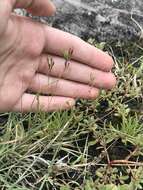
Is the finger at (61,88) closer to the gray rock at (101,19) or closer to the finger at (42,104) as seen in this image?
the finger at (42,104)

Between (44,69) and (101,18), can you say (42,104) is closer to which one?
(44,69)

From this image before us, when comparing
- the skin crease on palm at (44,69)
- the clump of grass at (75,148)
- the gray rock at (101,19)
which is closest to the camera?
the clump of grass at (75,148)

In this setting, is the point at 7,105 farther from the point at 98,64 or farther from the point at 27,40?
the point at 98,64

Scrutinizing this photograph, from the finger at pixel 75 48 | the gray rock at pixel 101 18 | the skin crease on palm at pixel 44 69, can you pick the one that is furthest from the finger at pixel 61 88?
the gray rock at pixel 101 18

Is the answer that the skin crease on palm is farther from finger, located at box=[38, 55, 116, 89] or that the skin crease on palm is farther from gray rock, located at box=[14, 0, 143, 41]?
gray rock, located at box=[14, 0, 143, 41]

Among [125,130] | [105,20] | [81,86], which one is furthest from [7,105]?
[105,20]

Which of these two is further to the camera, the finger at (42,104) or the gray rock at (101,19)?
the gray rock at (101,19)
